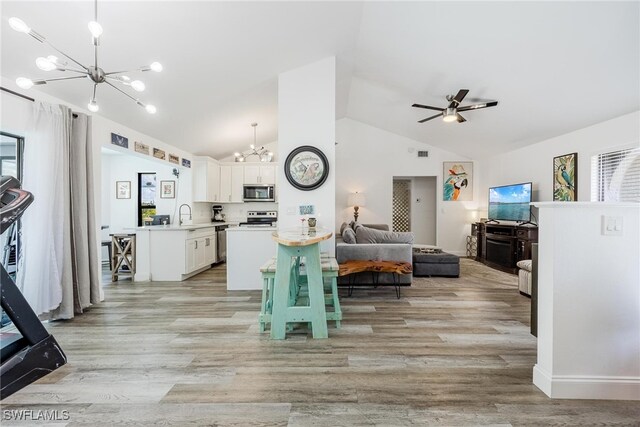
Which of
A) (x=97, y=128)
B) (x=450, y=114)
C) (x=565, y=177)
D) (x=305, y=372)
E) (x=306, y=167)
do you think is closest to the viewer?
(x=305, y=372)

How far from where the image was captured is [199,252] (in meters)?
5.37

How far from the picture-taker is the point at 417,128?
22.0 feet

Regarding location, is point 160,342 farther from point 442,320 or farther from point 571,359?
point 571,359

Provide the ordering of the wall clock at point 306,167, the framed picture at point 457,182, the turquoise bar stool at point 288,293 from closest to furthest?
the turquoise bar stool at point 288,293 → the wall clock at point 306,167 → the framed picture at point 457,182

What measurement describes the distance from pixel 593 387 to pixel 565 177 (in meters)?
4.00

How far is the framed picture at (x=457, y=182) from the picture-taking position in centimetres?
742

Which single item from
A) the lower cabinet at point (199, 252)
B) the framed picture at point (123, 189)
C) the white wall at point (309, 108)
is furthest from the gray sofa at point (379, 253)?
the framed picture at point (123, 189)

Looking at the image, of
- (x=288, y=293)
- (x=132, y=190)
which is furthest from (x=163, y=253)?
(x=288, y=293)

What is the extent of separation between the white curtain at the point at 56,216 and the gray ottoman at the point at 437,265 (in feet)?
15.3

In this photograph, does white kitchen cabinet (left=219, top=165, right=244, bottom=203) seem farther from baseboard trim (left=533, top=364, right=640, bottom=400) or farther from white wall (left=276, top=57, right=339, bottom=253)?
baseboard trim (left=533, top=364, right=640, bottom=400)

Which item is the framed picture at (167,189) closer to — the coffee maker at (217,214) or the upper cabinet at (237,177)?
the upper cabinet at (237,177)

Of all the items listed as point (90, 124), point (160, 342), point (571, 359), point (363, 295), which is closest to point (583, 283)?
point (571, 359)

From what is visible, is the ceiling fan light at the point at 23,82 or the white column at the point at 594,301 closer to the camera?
the white column at the point at 594,301

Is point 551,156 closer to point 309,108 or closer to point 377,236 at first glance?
point 377,236
